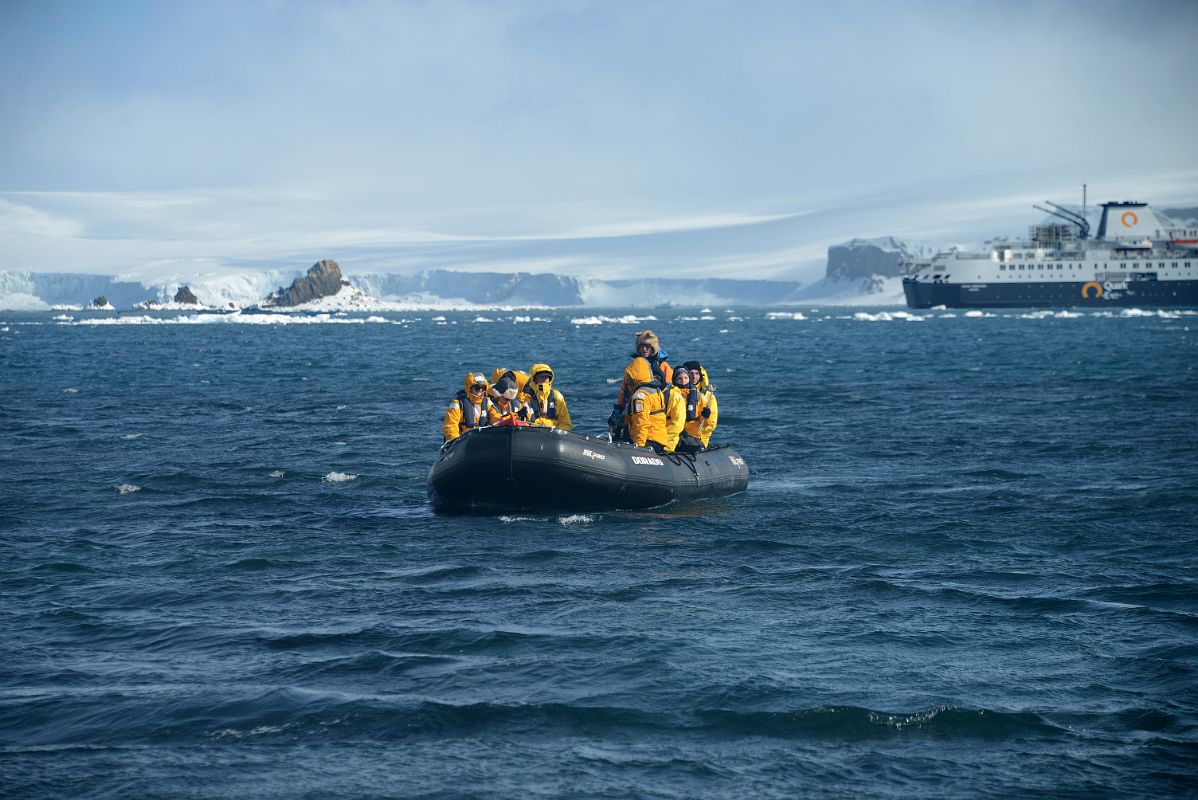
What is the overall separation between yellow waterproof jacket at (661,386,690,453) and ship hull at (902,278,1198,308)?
5350 inches

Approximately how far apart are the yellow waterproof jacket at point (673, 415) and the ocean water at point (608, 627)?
1163 mm

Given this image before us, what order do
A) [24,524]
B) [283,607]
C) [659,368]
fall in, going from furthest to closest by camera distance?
[659,368]
[24,524]
[283,607]

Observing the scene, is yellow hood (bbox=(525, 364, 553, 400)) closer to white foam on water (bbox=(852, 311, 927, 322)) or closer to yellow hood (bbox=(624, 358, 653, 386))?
yellow hood (bbox=(624, 358, 653, 386))

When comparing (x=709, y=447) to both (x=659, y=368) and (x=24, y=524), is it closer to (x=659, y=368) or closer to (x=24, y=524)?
(x=659, y=368)

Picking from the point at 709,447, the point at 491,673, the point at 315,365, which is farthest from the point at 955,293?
the point at 491,673

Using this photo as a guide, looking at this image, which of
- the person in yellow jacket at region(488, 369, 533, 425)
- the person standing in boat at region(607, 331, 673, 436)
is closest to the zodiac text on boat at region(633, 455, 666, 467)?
the person standing in boat at region(607, 331, 673, 436)

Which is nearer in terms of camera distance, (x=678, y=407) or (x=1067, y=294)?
(x=678, y=407)

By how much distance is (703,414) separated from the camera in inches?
779

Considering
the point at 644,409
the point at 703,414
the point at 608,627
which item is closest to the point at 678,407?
the point at 644,409

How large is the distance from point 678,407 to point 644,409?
0.71m

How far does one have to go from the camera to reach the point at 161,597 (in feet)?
44.5

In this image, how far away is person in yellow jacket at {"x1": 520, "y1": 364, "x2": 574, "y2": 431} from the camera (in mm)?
18516

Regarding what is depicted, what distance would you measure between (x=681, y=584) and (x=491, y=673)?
12.3 ft

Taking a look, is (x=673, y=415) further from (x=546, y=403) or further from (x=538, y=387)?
(x=538, y=387)
